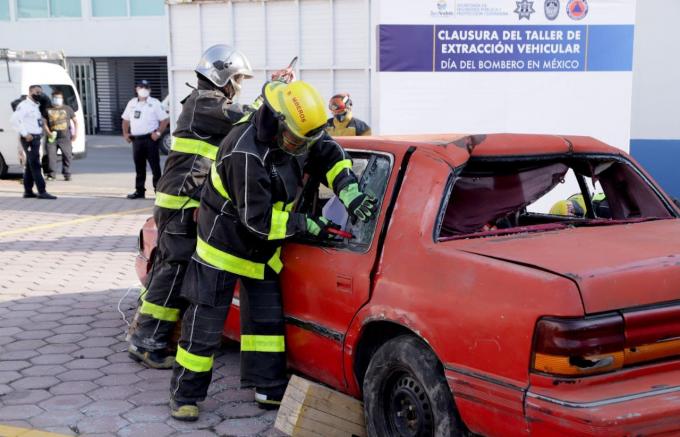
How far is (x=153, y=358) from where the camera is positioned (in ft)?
16.6

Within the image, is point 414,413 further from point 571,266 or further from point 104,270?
point 104,270

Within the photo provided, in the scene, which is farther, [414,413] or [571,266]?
[414,413]

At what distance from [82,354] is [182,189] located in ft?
4.55

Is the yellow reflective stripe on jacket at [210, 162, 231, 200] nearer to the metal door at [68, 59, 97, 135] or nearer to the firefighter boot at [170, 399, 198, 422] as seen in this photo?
the firefighter boot at [170, 399, 198, 422]

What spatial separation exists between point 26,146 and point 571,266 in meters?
11.7

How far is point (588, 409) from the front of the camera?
105 inches

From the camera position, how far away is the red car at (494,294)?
2.78 meters

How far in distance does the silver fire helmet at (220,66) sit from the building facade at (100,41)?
24.0m

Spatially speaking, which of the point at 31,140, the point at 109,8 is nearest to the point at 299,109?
the point at 31,140

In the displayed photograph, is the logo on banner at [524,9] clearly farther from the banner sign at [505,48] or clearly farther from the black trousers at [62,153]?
the black trousers at [62,153]

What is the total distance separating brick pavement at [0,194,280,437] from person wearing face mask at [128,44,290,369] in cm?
28

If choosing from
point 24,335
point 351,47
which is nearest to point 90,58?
point 351,47

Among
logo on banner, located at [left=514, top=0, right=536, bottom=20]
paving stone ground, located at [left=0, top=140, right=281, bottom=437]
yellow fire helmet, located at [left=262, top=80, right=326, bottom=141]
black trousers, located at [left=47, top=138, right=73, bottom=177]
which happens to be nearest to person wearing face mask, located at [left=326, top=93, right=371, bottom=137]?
logo on banner, located at [left=514, top=0, right=536, bottom=20]

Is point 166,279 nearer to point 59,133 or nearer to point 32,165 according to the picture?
point 32,165
